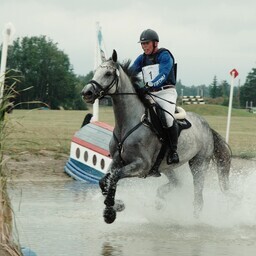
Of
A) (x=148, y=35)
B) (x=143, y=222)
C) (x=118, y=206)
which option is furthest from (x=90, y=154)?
(x=118, y=206)

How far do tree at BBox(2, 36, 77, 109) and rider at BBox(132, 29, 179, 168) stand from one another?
85.1 meters

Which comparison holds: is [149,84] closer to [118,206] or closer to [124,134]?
[124,134]

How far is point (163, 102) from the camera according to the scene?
435 inches

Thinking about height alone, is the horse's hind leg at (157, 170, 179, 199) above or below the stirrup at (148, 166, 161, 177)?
below

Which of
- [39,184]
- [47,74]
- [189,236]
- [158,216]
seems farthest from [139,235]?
[47,74]

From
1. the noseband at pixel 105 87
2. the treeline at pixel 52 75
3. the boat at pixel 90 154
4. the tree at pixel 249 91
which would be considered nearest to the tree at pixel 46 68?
the treeline at pixel 52 75

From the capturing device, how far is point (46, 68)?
114 m

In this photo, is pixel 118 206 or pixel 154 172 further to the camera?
pixel 154 172

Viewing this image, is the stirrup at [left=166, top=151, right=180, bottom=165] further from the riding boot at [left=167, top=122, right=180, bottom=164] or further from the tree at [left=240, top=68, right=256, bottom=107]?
the tree at [left=240, top=68, right=256, bottom=107]

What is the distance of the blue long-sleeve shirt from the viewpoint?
1084 cm

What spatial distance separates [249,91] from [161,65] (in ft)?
375

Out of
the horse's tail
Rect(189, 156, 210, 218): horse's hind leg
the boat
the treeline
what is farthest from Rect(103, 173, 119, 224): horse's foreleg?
the treeline

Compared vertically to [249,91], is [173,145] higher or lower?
higher

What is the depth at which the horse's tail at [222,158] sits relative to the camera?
12703mm
